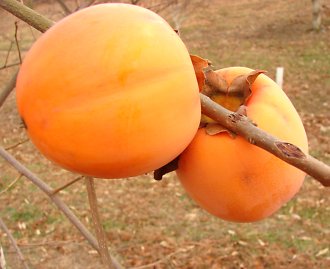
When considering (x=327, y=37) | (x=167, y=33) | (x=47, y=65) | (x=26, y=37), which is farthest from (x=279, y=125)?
(x=26, y=37)

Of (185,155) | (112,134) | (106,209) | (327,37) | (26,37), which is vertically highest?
(112,134)

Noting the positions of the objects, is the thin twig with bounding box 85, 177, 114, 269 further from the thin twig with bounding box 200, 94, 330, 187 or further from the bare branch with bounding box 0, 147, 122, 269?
the bare branch with bounding box 0, 147, 122, 269

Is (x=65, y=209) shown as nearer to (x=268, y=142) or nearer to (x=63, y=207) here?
(x=63, y=207)

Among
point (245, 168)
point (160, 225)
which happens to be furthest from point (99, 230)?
point (160, 225)

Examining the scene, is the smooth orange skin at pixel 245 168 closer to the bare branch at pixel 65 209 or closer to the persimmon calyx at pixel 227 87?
the persimmon calyx at pixel 227 87

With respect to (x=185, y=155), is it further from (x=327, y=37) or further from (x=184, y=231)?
(x=327, y=37)

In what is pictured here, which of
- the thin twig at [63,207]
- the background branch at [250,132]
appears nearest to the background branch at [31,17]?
the background branch at [250,132]
